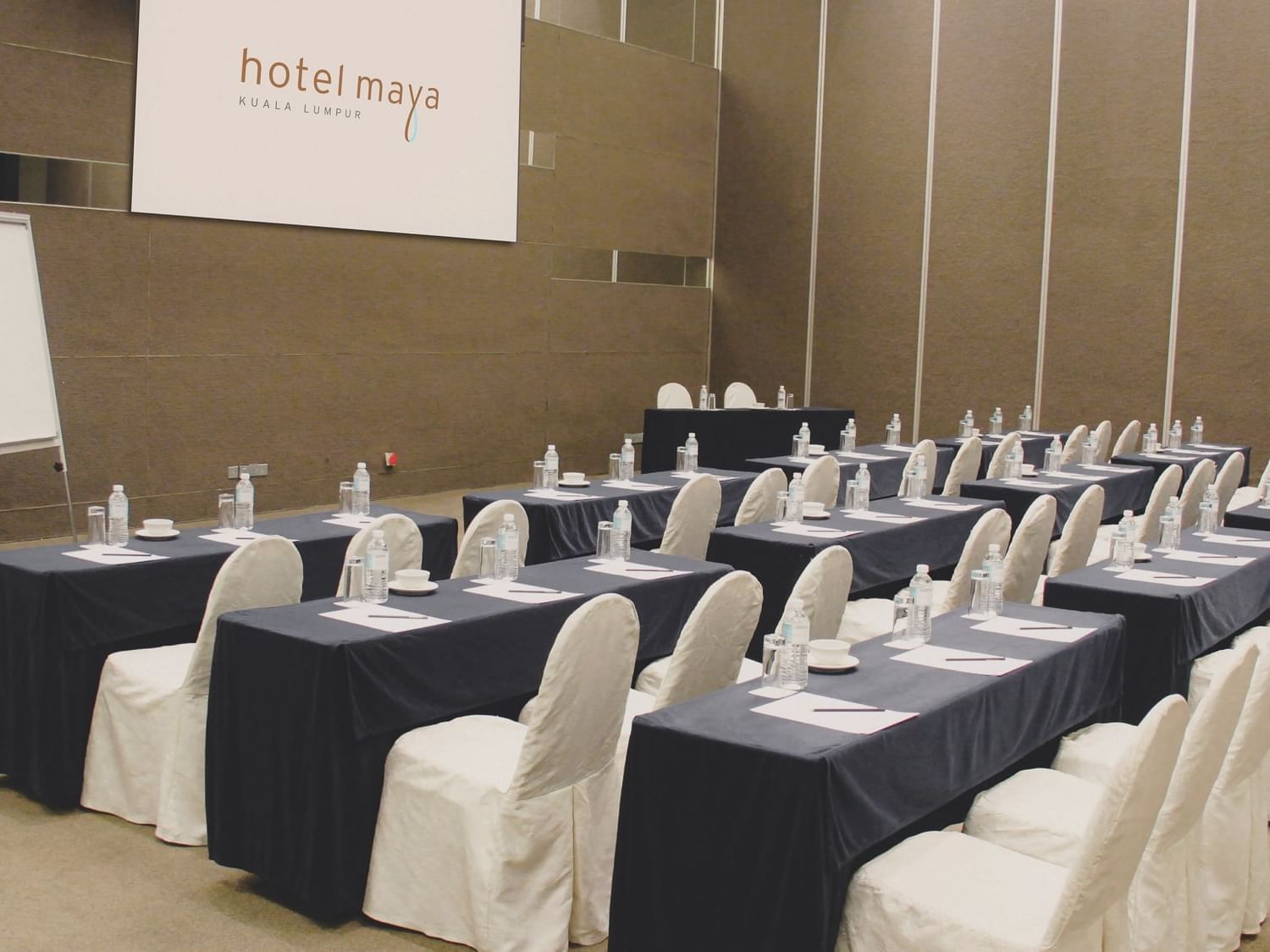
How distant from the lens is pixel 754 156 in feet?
46.1

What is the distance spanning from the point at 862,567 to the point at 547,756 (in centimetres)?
277

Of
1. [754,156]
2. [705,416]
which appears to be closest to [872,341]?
[754,156]

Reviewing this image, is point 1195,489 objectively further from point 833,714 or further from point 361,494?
point 833,714

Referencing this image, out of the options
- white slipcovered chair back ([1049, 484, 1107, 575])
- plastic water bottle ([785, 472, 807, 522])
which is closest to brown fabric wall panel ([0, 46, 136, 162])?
plastic water bottle ([785, 472, 807, 522])

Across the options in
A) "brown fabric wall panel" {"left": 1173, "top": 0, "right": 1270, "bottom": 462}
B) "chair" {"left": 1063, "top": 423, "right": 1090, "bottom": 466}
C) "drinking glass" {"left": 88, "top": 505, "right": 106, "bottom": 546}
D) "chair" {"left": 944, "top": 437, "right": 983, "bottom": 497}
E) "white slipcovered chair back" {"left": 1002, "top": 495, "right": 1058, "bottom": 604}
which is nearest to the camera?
"drinking glass" {"left": 88, "top": 505, "right": 106, "bottom": 546}

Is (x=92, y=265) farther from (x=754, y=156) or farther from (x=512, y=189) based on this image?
(x=754, y=156)

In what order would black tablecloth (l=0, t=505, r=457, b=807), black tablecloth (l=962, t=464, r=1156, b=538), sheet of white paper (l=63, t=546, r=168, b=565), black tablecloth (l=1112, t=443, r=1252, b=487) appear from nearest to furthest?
black tablecloth (l=0, t=505, r=457, b=807), sheet of white paper (l=63, t=546, r=168, b=565), black tablecloth (l=962, t=464, r=1156, b=538), black tablecloth (l=1112, t=443, r=1252, b=487)

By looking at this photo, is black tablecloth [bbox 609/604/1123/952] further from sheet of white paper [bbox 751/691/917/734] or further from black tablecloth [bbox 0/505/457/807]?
black tablecloth [bbox 0/505/457/807]

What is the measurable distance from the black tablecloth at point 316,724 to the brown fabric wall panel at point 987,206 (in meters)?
9.43

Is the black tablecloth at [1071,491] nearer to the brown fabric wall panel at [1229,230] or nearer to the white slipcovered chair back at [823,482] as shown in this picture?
the white slipcovered chair back at [823,482]

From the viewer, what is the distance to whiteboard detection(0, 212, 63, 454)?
7.11 meters

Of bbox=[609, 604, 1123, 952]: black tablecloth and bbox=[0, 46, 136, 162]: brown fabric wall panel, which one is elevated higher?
bbox=[0, 46, 136, 162]: brown fabric wall panel

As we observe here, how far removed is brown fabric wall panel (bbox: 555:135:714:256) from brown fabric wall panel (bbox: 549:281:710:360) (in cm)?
42

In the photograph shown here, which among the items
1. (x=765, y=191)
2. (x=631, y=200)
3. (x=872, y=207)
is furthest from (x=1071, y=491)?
(x=765, y=191)
